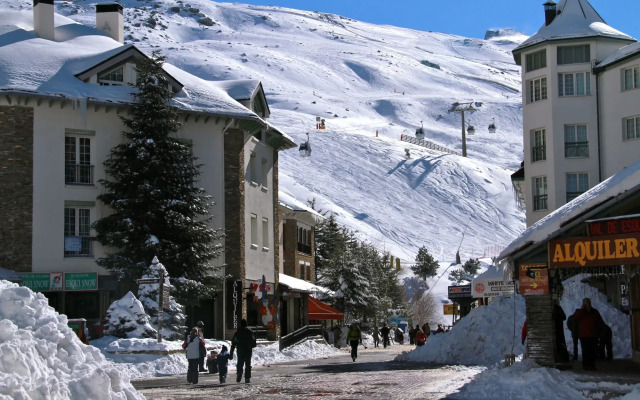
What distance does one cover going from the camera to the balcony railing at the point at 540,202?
5075cm

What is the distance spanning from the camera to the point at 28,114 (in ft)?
130

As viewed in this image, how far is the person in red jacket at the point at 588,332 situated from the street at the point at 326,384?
2629mm

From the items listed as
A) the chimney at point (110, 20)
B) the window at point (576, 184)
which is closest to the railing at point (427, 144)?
the window at point (576, 184)

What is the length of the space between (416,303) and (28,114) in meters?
79.5

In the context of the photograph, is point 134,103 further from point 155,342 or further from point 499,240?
point 499,240

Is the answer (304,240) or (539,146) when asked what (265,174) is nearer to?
(539,146)

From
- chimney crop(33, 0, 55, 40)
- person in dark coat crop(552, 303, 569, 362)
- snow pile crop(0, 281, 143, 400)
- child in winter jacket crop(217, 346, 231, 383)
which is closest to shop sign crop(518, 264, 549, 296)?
person in dark coat crop(552, 303, 569, 362)

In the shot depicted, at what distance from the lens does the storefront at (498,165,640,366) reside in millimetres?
20375

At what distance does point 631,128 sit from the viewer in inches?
1900

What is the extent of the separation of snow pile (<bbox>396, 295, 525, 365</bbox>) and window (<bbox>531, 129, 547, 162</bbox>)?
16.0 meters

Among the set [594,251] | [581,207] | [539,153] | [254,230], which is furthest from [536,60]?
[594,251]

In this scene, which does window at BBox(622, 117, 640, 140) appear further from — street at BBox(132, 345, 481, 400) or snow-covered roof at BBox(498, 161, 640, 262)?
snow-covered roof at BBox(498, 161, 640, 262)

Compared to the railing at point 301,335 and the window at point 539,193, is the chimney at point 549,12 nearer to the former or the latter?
the window at point 539,193

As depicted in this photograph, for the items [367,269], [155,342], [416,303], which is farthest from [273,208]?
[416,303]
